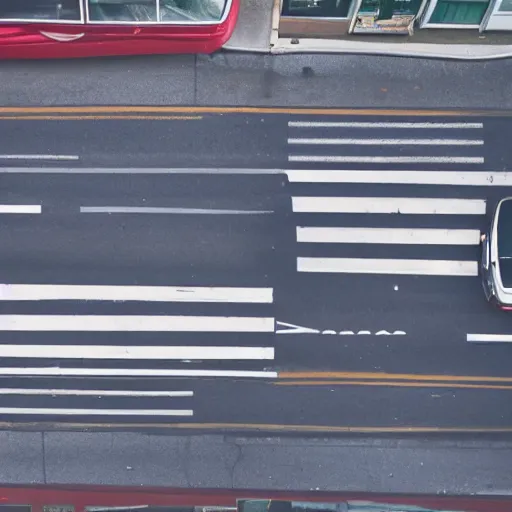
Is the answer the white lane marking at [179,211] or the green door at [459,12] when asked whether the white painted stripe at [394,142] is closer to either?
the white lane marking at [179,211]

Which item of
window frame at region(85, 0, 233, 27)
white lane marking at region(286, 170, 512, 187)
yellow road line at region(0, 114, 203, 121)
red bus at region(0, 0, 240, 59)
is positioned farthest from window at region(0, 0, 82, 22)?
white lane marking at region(286, 170, 512, 187)

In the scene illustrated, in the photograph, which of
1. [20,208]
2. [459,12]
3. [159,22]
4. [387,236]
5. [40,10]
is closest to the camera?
[40,10]

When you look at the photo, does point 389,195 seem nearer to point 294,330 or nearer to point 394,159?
point 394,159

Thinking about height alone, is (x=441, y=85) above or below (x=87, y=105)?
above

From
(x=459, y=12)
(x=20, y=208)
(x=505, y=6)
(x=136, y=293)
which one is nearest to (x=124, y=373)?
(x=136, y=293)

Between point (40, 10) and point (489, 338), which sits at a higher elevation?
point (40, 10)

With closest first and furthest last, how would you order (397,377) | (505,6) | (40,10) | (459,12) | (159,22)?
(40,10)
(159,22)
(505,6)
(459,12)
(397,377)

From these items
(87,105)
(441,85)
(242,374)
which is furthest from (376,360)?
(87,105)

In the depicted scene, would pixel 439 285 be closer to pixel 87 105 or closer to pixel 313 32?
pixel 313 32
